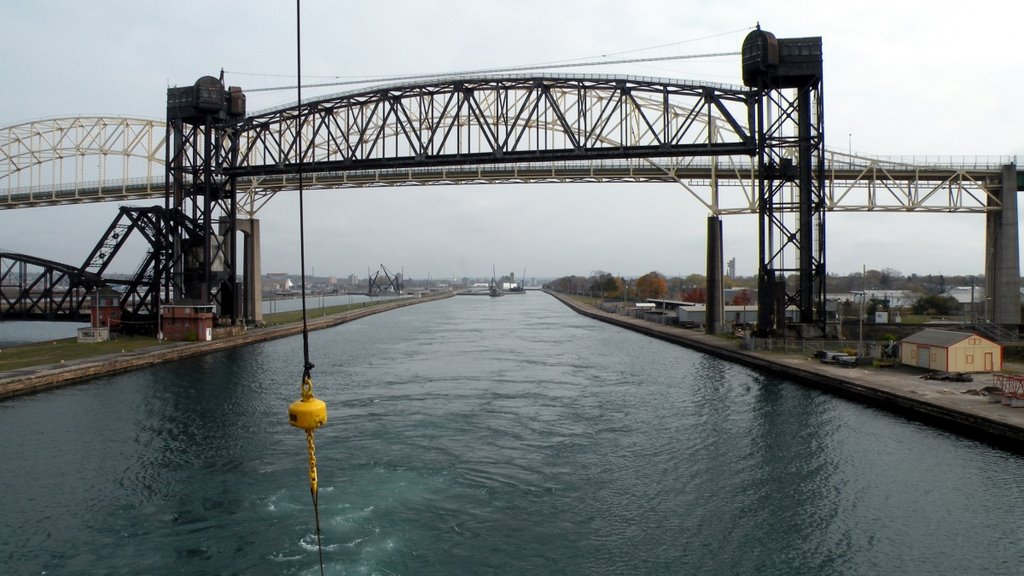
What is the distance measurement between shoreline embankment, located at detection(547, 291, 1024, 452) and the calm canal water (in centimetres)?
83

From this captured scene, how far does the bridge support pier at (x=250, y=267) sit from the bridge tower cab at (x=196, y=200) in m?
4.18

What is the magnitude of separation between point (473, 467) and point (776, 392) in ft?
58.7

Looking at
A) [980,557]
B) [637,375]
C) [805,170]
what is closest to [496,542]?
[980,557]

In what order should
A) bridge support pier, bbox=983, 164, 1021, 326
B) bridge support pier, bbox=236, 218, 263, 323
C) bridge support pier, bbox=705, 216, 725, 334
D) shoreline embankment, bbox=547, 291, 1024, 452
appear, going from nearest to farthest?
shoreline embankment, bbox=547, 291, 1024, 452
bridge support pier, bbox=705, 216, 725, 334
bridge support pier, bbox=983, 164, 1021, 326
bridge support pier, bbox=236, 218, 263, 323

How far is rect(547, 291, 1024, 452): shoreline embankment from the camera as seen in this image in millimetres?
20109

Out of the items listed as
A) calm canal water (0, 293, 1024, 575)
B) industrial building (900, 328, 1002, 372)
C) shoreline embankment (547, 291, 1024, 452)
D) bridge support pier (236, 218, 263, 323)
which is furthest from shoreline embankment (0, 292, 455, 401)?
industrial building (900, 328, 1002, 372)

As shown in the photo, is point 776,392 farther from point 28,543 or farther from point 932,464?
point 28,543

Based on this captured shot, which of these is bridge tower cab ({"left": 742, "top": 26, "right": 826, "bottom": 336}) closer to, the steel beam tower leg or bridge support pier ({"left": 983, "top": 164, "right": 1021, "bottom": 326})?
the steel beam tower leg

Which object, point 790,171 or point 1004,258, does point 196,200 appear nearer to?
point 790,171

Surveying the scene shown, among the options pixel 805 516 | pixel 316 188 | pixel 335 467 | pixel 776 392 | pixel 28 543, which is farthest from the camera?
pixel 316 188

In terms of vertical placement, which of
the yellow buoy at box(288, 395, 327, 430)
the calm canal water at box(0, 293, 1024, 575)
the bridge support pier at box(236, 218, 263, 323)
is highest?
the bridge support pier at box(236, 218, 263, 323)

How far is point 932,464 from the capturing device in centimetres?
1828

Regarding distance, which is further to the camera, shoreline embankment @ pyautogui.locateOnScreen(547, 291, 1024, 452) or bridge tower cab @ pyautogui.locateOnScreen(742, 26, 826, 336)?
bridge tower cab @ pyautogui.locateOnScreen(742, 26, 826, 336)

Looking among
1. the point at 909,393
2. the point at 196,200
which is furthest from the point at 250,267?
the point at 909,393
